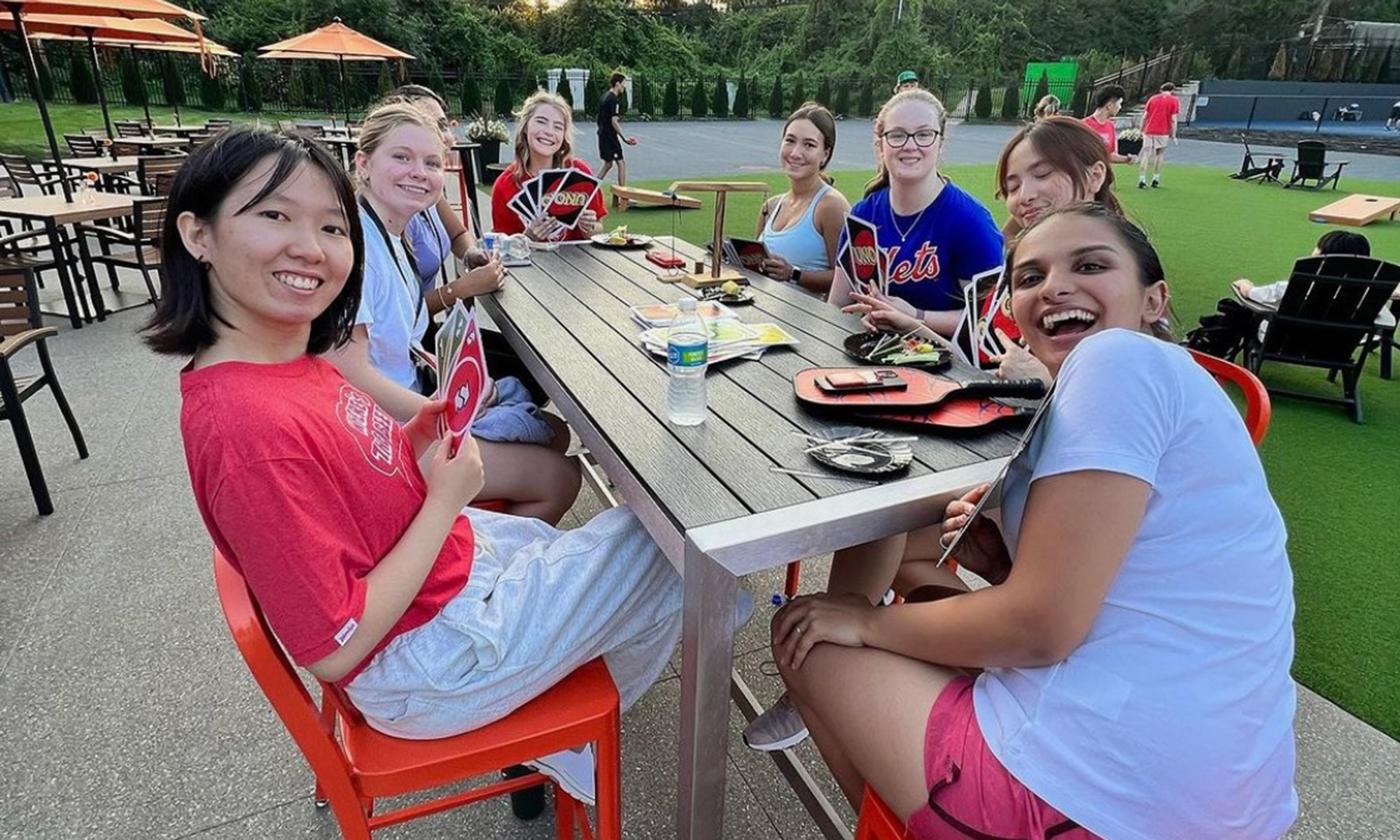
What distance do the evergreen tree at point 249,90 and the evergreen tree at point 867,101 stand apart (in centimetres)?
2174

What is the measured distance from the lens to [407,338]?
7.39 ft

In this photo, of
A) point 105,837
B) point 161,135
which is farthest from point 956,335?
point 161,135

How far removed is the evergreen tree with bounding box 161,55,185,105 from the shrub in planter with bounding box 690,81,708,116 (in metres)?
15.8

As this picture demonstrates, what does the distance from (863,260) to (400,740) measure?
6.94 ft

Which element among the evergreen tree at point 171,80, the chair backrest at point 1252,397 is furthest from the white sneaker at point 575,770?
the evergreen tree at point 171,80

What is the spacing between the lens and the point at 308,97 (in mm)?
23719

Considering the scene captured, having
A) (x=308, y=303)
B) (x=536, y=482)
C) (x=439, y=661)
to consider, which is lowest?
(x=536, y=482)

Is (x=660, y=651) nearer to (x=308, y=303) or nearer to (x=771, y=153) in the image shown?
(x=308, y=303)

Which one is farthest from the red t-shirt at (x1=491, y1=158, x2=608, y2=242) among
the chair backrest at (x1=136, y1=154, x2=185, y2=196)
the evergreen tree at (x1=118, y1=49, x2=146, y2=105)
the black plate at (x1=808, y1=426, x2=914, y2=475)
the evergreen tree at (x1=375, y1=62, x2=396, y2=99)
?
the evergreen tree at (x1=118, y1=49, x2=146, y2=105)

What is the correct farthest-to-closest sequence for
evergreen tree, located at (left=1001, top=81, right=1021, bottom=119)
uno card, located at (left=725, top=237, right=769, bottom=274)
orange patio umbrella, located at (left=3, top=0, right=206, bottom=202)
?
evergreen tree, located at (left=1001, top=81, right=1021, bottom=119)
orange patio umbrella, located at (left=3, top=0, right=206, bottom=202)
uno card, located at (left=725, top=237, right=769, bottom=274)

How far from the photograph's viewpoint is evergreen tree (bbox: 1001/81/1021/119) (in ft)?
97.4

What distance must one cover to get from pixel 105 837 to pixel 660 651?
1.42m

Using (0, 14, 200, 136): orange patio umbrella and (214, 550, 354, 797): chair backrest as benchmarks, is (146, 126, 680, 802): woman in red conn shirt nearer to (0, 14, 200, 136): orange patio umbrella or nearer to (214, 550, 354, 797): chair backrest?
(214, 550, 354, 797): chair backrest

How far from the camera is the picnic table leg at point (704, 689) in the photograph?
46.1 inches
